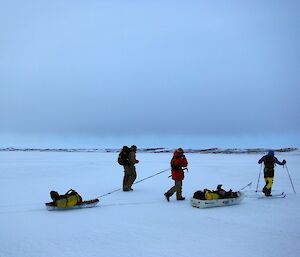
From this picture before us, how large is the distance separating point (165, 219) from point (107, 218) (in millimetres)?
1432

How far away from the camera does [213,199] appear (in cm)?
966

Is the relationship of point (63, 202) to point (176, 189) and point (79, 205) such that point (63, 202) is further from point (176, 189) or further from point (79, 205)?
point (176, 189)

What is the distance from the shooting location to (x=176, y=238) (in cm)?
649

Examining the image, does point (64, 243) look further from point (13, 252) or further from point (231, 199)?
point (231, 199)

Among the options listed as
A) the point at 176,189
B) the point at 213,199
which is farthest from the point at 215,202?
the point at 176,189

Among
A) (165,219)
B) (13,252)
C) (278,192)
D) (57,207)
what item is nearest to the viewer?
(13,252)

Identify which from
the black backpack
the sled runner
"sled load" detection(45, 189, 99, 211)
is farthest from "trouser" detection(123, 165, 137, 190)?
"sled load" detection(45, 189, 99, 211)

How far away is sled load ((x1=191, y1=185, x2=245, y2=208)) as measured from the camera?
952 centimetres

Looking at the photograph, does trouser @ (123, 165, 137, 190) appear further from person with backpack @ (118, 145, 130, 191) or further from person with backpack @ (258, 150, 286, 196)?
person with backpack @ (258, 150, 286, 196)

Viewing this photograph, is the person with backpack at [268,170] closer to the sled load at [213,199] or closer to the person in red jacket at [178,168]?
the sled load at [213,199]

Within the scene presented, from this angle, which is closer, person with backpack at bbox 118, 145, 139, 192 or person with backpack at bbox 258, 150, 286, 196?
person with backpack at bbox 258, 150, 286, 196

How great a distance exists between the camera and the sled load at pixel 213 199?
9.52 metres

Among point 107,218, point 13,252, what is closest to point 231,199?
point 107,218

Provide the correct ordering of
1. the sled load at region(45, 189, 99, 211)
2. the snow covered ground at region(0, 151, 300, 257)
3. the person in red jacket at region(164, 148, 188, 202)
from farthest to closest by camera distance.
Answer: the person in red jacket at region(164, 148, 188, 202), the sled load at region(45, 189, 99, 211), the snow covered ground at region(0, 151, 300, 257)
